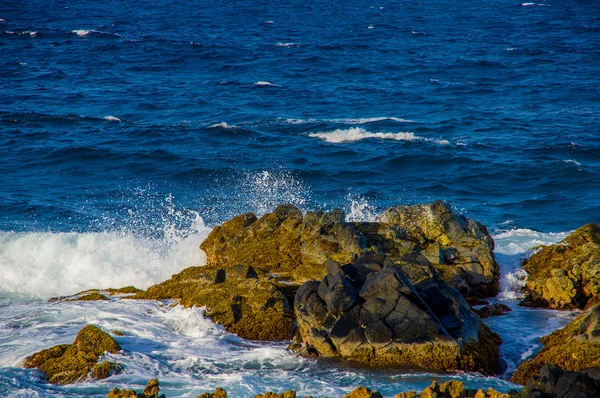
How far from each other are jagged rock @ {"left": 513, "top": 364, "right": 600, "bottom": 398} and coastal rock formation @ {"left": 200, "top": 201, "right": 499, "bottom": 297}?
4.68m

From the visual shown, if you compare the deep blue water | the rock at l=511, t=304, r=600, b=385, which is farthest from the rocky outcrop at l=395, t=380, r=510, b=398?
the deep blue water

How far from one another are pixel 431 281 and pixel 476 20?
5255cm

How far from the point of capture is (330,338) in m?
11.8

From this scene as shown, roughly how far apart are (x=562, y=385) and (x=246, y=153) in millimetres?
20912

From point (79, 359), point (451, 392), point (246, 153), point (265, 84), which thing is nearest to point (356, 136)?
point (246, 153)

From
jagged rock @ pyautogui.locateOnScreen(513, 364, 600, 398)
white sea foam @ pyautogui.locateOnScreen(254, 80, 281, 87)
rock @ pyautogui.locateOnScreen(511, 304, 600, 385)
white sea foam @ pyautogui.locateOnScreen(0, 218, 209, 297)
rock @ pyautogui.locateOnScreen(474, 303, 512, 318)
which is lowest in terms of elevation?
white sea foam @ pyautogui.locateOnScreen(0, 218, 209, 297)

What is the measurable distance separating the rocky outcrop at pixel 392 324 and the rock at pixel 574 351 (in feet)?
1.91

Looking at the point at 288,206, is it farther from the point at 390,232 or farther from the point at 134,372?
the point at 134,372

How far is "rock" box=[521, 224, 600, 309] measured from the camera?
14062mm

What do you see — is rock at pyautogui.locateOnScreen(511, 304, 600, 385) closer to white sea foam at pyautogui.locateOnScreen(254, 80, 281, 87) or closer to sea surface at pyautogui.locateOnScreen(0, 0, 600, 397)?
sea surface at pyautogui.locateOnScreen(0, 0, 600, 397)

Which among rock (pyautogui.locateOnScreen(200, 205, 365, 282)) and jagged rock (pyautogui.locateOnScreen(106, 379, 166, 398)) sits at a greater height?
jagged rock (pyautogui.locateOnScreen(106, 379, 166, 398))

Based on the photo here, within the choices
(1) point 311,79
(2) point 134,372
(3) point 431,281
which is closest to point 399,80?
(1) point 311,79

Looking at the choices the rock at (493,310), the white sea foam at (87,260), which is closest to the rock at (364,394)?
the rock at (493,310)

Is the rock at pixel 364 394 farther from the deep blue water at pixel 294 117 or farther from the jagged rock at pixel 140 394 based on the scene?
the deep blue water at pixel 294 117
